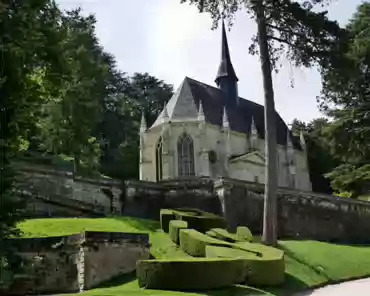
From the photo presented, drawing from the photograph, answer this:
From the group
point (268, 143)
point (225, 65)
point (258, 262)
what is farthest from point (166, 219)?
point (225, 65)

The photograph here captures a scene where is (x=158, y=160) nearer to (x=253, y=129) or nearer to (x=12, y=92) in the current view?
(x=253, y=129)

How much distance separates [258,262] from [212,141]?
3189 centimetres

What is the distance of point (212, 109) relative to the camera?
161 ft

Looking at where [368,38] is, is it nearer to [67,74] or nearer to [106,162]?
[67,74]

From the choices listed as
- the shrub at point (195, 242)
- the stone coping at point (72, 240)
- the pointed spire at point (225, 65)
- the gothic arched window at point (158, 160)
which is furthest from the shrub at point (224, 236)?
the pointed spire at point (225, 65)

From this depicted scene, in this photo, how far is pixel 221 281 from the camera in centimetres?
1332

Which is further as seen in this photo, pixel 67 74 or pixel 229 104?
pixel 229 104

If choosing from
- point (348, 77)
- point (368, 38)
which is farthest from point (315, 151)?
point (348, 77)

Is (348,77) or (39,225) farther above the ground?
(348,77)

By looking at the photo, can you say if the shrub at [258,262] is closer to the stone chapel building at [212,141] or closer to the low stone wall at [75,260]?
the low stone wall at [75,260]

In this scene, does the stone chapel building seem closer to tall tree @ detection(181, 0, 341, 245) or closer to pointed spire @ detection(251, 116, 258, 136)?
pointed spire @ detection(251, 116, 258, 136)

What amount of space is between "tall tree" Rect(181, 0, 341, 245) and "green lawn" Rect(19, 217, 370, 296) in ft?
8.80

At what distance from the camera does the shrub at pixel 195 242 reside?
16.5 metres

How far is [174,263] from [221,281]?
1295 mm
